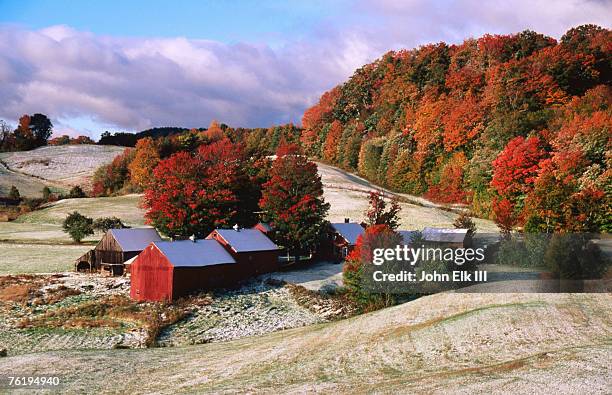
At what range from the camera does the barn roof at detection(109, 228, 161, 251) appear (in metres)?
54.1

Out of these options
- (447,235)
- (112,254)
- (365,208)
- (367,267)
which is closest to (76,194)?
(365,208)

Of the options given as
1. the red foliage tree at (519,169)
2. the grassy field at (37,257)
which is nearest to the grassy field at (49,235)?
the grassy field at (37,257)

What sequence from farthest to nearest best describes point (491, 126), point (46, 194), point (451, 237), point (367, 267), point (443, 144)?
point (443, 144), point (46, 194), point (491, 126), point (451, 237), point (367, 267)

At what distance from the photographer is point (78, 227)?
65.8m

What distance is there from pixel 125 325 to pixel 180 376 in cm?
1404

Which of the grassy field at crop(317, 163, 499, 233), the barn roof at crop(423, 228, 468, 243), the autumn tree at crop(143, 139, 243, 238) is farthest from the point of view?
the grassy field at crop(317, 163, 499, 233)

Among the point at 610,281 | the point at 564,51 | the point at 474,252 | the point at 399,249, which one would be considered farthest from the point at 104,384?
the point at 564,51

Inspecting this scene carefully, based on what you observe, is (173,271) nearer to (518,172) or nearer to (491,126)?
(518,172)

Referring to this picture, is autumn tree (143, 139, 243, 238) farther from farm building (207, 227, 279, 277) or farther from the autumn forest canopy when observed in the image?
farm building (207, 227, 279, 277)

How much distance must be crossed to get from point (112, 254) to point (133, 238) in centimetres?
266

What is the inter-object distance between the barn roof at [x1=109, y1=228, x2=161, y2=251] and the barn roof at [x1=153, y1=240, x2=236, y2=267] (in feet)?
29.1

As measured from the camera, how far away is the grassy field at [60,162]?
12519cm

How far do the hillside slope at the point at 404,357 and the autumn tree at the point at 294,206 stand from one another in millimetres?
23254

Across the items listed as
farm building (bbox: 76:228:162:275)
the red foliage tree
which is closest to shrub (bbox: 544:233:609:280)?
farm building (bbox: 76:228:162:275)
